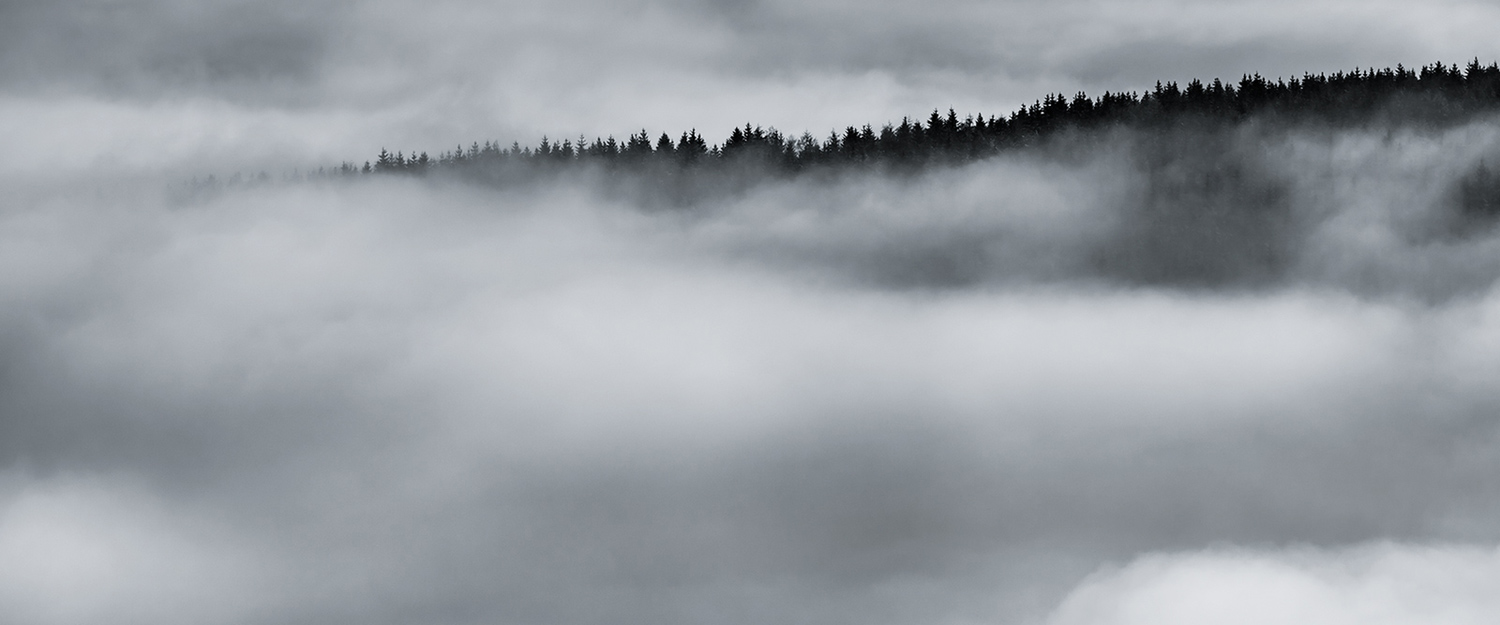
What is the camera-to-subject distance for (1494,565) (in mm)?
189125

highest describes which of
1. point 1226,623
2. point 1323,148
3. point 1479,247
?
point 1323,148

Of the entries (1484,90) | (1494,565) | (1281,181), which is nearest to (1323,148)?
(1281,181)

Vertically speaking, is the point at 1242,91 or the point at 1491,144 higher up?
the point at 1242,91

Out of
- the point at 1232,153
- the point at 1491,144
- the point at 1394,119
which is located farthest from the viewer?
the point at 1232,153

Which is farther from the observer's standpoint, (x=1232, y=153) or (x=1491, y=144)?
(x=1232, y=153)

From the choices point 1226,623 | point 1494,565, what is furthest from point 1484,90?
point 1226,623

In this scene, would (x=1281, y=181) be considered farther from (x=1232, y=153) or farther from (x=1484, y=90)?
(x=1484, y=90)

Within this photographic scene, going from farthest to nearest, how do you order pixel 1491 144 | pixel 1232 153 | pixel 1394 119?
pixel 1232 153 < pixel 1394 119 < pixel 1491 144

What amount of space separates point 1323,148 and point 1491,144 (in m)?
24.2

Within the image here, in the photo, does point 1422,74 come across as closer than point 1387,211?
Yes

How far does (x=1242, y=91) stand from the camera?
19200 cm

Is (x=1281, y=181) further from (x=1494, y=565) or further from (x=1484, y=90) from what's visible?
(x=1494, y=565)

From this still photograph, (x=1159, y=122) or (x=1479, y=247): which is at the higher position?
(x=1159, y=122)

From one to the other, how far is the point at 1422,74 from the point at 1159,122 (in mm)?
35180
